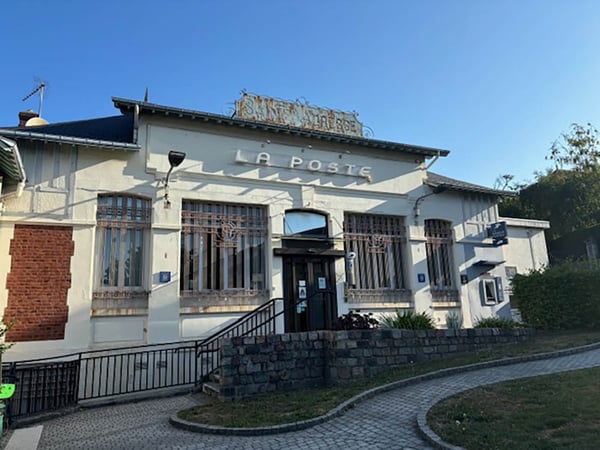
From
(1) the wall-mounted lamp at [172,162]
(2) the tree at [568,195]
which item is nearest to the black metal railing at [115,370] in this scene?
(1) the wall-mounted lamp at [172,162]

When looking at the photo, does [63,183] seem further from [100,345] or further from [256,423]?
[256,423]

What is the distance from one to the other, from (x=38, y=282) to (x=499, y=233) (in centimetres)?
1303

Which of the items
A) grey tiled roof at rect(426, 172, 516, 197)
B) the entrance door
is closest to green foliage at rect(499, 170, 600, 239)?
grey tiled roof at rect(426, 172, 516, 197)

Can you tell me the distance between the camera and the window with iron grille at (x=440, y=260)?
13.4m

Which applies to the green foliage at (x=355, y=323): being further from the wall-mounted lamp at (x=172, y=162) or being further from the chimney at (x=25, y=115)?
the chimney at (x=25, y=115)

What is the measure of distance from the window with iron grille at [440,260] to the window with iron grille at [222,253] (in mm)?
5480

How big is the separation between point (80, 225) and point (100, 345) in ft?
8.59

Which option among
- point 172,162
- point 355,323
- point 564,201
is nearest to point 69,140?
point 172,162

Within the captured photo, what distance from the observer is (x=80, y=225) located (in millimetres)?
9438

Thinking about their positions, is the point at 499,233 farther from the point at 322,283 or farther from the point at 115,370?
the point at 115,370

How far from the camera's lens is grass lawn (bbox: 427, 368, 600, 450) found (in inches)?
172

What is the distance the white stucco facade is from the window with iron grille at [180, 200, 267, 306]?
114 mm

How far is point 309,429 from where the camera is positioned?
227 inches

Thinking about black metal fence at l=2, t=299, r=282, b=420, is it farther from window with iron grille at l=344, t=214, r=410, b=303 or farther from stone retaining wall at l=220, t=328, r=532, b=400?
window with iron grille at l=344, t=214, r=410, b=303
